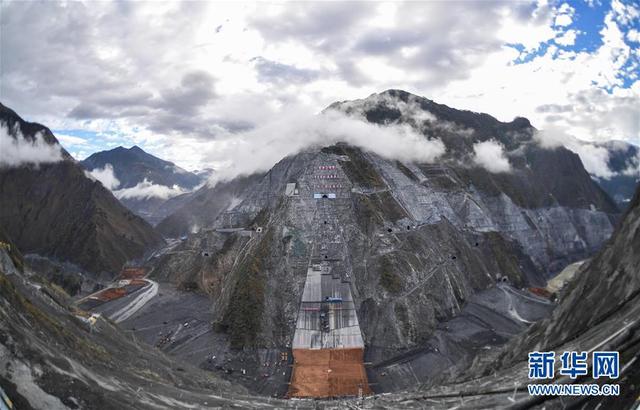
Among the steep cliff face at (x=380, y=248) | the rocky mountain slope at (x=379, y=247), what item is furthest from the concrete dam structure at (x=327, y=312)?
the steep cliff face at (x=380, y=248)

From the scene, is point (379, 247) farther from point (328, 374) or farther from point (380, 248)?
point (328, 374)

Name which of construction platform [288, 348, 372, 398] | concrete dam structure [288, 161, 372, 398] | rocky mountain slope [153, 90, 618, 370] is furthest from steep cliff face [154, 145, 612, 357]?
construction platform [288, 348, 372, 398]

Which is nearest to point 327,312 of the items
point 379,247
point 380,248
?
point 380,248

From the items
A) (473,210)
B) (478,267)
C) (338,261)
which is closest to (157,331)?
(338,261)

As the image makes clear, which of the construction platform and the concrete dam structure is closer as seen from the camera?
the construction platform

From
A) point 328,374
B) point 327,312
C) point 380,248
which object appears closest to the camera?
point 328,374

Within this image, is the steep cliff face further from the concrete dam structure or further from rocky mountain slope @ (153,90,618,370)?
the concrete dam structure
